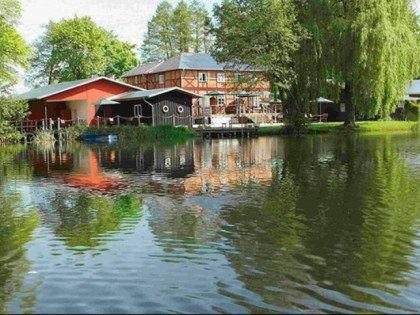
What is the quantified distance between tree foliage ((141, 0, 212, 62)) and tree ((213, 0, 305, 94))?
3822cm

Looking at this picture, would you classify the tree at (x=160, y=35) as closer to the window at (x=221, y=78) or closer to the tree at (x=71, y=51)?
the tree at (x=71, y=51)

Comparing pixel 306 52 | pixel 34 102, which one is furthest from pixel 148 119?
pixel 306 52

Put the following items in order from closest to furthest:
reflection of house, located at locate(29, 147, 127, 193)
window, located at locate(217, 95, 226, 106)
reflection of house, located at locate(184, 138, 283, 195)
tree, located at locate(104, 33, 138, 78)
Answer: reflection of house, located at locate(184, 138, 283, 195), reflection of house, located at locate(29, 147, 127, 193), window, located at locate(217, 95, 226, 106), tree, located at locate(104, 33, 138, 78)

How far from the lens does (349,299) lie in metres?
6.50

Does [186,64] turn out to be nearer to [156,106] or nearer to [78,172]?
[156,106]

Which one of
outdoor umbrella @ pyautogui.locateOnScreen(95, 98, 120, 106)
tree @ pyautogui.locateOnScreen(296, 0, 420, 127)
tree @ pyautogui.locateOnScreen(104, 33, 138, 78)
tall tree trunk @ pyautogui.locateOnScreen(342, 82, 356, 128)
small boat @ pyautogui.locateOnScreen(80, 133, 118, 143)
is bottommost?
small boat @ pyautogui.locateOnScreen(80, 133, 118, 143)

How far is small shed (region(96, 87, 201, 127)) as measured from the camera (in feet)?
156

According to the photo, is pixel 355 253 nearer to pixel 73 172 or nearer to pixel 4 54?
pixel 73 172

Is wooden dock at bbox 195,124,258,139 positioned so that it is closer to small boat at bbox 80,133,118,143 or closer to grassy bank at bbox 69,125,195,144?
grassy bank at bbox 69,125,195,144

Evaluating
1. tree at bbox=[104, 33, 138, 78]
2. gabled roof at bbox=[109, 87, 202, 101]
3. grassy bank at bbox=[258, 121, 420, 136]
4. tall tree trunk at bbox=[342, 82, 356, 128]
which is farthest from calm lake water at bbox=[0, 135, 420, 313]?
tree at bbox=[104, 33, 138, 78]

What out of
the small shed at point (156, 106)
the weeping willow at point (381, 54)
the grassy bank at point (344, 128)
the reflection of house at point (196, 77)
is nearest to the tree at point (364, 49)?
the weeping willow at point (381, 54)

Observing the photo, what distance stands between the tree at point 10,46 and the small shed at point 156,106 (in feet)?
26.8

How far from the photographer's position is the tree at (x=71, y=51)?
64.1 m

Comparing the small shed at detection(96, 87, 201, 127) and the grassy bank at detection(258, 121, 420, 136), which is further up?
the small shed at detection(96, 87, 201, 127)
